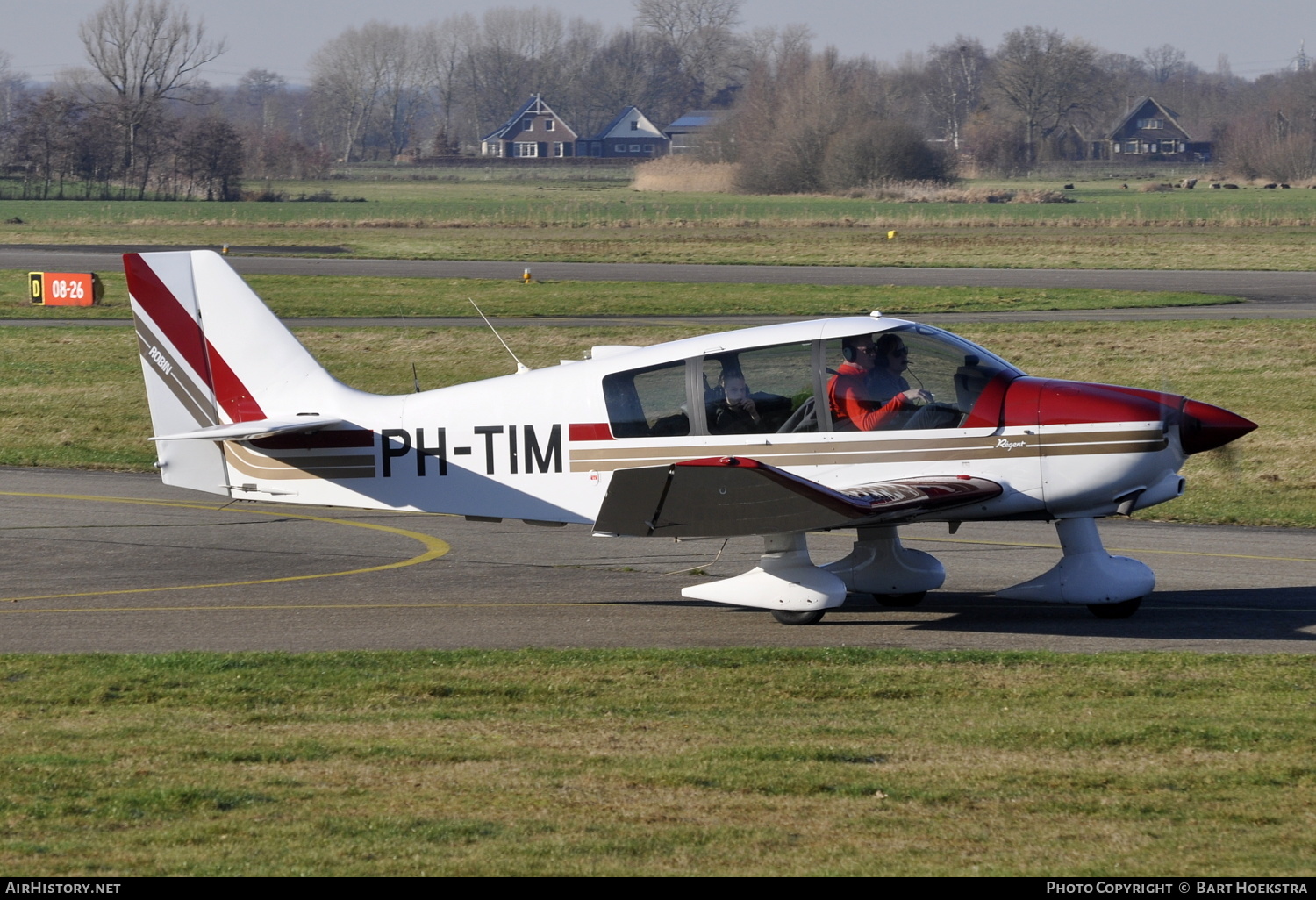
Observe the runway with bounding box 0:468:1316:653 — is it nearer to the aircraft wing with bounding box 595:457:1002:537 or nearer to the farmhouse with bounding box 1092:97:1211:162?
the aircraft wing with bounding box 595:457:1002:537

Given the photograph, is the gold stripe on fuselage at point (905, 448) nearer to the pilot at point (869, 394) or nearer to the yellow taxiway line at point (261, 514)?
the pilot at point (869, 394)

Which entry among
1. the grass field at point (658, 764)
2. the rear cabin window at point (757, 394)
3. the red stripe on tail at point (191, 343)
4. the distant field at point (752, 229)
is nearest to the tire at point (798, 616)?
the grass field at point (658, 764)

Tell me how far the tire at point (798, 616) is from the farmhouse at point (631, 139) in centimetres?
18261

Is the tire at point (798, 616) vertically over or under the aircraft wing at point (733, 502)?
under

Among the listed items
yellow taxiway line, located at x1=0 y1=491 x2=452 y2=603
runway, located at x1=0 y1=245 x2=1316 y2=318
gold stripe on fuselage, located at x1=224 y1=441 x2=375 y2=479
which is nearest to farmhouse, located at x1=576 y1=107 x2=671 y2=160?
runway, located at x1=0 y1=245 x2=1316 y2=318

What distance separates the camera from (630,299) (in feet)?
121

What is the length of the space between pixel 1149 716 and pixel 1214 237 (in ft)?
170

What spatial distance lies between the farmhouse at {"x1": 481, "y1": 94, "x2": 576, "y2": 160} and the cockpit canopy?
187m

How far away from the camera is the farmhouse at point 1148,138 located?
172 metres

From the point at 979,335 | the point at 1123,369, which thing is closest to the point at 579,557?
the point at 1123,369

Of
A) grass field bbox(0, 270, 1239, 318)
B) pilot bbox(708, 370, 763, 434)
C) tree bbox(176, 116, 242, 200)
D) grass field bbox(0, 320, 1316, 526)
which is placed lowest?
grass field bbox(0, 320, 1316, 526)

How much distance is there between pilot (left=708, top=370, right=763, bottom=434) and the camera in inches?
442

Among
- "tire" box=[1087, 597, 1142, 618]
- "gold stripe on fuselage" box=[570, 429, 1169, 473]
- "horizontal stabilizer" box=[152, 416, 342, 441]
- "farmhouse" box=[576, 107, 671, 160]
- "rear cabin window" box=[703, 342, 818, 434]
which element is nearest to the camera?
"gold stripe on fuselage" box=[570, 429, 1169, 473]

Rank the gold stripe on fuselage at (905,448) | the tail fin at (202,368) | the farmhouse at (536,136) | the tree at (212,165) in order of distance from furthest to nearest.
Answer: the farmhouse at (536,136) < the tree at (212,165) < the tail fin at (202,368) < the gold stripe on fuselage at (905,448)
